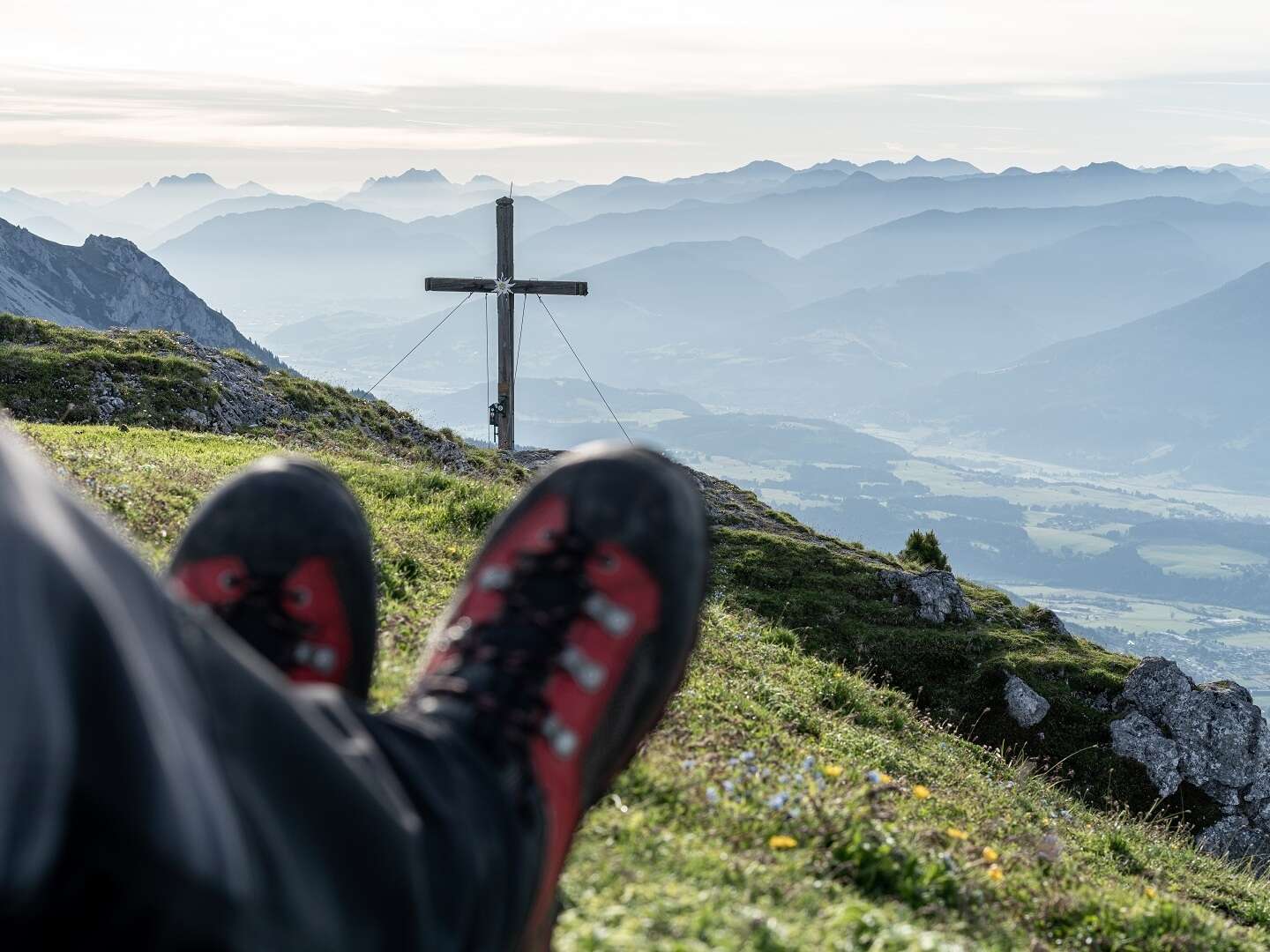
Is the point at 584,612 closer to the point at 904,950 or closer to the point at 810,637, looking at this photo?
the point at 904,950

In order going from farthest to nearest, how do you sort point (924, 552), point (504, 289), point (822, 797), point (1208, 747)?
point (504, 289)
point (924, 552)
point (1208, 747)
point (822, 797)

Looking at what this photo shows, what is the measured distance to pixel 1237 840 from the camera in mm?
13477

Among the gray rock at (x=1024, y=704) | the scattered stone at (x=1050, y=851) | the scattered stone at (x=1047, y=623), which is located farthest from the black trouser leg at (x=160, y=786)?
the scattered stone at (x=1047, y=623)

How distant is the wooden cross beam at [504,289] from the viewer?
2623 centimetres

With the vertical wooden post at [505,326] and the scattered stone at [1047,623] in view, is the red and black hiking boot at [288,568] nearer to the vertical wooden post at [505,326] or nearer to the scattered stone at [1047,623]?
the scattered stone at [1047,623]

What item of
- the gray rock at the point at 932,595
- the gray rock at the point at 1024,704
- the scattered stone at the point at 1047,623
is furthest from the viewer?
the scattered stone at the point at 1047,623

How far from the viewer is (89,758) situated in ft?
4.95

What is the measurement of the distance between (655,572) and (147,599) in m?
1.73

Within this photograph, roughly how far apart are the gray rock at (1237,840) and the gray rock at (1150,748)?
0.66 metres

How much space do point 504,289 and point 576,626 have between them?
965 inches

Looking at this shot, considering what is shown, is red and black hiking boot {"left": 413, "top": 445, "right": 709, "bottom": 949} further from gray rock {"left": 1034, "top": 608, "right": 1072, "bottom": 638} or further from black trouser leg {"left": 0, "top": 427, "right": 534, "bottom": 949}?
gray rock {"left": 1034, "top": 608, "right": 1072, "bottom": 638}

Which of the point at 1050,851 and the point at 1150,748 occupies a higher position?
the point at 1050,851

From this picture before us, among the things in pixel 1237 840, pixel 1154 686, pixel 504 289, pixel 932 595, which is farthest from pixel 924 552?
pixel 504 289

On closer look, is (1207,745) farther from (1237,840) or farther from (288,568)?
(288,568)
